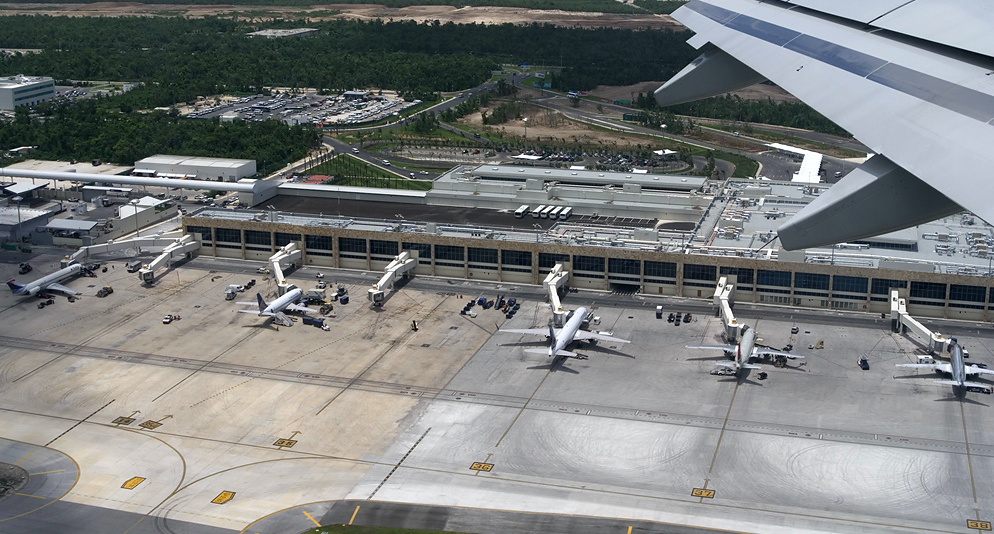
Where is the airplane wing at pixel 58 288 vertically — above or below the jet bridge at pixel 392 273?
below

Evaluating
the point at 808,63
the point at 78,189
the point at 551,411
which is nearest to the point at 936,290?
the point at 551,411

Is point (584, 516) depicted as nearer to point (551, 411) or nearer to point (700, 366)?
point (551, 411)

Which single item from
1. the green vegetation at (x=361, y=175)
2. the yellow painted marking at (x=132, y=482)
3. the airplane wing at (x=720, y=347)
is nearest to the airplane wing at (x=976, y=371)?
the airplane wing at (x=720, y=347)

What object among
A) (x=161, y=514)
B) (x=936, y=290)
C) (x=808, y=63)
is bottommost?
(x=161, y=514)

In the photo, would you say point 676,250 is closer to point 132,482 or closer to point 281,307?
point 281,307

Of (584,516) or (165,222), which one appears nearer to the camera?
(584,516)

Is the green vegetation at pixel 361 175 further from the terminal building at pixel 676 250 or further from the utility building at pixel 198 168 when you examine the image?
the terminal building at pixel 676 250

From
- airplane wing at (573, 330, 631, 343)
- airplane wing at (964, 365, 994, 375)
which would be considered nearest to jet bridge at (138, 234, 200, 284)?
airplane wing at (573, 330, 631, 343)

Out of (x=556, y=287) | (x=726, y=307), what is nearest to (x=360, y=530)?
(x=556, y=287)
